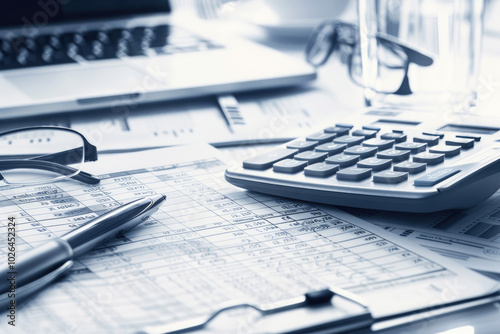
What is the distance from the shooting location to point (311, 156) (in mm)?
447

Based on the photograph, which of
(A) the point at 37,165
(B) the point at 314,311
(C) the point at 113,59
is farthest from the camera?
(C) the point at 113,59

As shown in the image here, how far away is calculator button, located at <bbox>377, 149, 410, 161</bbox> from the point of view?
426mm

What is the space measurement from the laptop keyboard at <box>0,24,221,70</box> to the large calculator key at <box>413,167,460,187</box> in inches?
19.8

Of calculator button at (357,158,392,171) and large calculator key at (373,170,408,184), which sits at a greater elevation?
calculator button at (357,158,392,171)

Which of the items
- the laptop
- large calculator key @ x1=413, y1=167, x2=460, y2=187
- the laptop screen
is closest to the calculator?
large calculator key @ x1=413, y1=167, x2=460, y2=187

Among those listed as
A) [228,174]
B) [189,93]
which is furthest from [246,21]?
[228,174]

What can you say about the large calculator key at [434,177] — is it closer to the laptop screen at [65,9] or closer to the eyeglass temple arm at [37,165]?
the eyeglass temple arm at [37,165]

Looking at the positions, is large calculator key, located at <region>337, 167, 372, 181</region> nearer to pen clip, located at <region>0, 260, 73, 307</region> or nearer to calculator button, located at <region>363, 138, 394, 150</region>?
calculator button, located at <region>363, 138, 394, 150</region>

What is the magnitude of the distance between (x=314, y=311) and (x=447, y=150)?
6.8 inches

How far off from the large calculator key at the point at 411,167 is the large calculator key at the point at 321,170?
0.04 m

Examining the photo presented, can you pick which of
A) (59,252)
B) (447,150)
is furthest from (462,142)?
(59,252)

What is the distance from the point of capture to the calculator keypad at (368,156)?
1.33 feet

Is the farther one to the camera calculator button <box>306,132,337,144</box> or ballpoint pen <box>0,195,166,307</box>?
calculator button <box>306,132,337,144</box>

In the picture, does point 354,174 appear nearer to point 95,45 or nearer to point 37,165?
point 37,165
